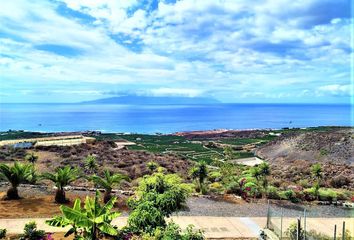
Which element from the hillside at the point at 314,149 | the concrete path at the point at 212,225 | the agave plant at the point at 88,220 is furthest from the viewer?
the hillside at the point at 314,149

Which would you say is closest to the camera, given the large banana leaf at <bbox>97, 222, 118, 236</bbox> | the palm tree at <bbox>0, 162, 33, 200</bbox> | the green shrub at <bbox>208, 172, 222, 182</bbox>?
the large banana leaf at <bbox>97, 222, 118, 236</bbox>

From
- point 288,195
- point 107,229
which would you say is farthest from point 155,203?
point 288,195

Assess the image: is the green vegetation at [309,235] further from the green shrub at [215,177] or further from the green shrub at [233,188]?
the green shrub at [215,177]

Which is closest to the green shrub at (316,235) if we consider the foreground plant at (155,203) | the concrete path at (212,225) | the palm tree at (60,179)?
the concrete path at (212,225)

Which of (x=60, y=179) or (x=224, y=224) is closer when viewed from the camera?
(x=224, y=224)

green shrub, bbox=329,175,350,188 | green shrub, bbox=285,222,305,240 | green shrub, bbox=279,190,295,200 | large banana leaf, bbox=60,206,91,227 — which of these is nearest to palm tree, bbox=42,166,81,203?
large banana leaf, bbox=60,206,91,227

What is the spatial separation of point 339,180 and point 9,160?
30354 millimetres

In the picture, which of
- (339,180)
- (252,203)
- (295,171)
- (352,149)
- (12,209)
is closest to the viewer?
(12,209)

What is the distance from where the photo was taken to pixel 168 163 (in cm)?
3619

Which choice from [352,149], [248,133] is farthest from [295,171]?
[248,133]

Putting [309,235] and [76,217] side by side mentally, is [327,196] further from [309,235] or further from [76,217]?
[76,217]

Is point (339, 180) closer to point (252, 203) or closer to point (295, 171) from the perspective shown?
point (295, 171)

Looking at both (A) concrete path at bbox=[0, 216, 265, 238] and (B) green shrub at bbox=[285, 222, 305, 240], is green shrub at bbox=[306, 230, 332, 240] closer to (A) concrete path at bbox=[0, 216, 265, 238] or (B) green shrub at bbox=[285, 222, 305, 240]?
(B) green shrub at bbox=[285, 222, 305, 240]

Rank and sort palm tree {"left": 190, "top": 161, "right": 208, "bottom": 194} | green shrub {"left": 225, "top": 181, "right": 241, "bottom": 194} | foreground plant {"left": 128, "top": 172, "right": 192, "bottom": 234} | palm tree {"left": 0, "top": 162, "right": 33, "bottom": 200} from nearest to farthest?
foreground plant {"left": 128, "top": 172, "right": 192, "bottom": 234} < palm tree {"left": 0, "top": 162, "right": 33, "bottom": 200} < green shrub {"left": 225, "top": 181, "right": 241, "bottom": 194} < palm tree {"left": 190, "top": 161, "right": 208, "bottom": 194}
